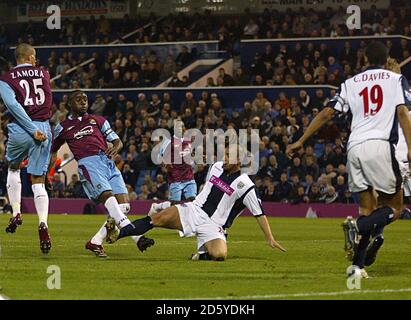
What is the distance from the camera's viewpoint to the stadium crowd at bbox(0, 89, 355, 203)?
91.0 ft

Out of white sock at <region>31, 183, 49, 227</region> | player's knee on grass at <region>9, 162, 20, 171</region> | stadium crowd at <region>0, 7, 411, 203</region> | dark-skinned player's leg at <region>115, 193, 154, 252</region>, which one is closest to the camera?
dark-skinned player's leg at <region>115, 193, 154, 252</region>

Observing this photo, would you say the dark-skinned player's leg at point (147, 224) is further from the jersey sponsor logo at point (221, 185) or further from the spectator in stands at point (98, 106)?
the spectator in stands at point (98, 106)

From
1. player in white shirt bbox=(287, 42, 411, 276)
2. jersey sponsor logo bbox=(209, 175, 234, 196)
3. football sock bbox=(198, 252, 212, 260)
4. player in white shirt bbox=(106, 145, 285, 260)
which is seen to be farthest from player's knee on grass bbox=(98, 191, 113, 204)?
player in white shirt bbox=(287, 42, 411, 276)

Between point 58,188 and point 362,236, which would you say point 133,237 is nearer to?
point 362,236

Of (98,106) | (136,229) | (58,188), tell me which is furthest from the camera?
(98,106)

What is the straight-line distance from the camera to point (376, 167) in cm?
1001

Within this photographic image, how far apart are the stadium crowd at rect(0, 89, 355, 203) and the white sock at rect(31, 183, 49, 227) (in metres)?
14.5

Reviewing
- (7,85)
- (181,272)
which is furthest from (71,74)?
(181,272)

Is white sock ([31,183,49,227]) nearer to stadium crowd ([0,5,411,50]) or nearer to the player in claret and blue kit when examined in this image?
the player in claret and blue kit

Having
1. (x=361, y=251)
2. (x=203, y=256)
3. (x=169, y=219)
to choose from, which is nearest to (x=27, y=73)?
(x=169, y=219)

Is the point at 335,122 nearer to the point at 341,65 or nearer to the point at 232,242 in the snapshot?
the point at 341,65

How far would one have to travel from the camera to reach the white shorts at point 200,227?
1292 cm

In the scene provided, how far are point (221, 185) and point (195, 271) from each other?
204 centimetres

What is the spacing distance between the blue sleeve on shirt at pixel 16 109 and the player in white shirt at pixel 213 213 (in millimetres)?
1653
